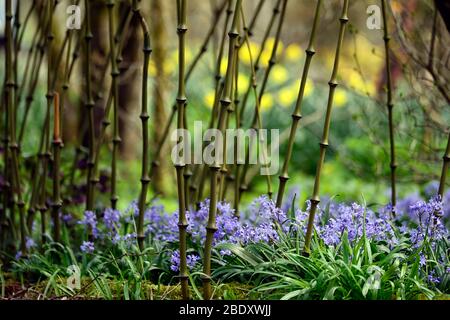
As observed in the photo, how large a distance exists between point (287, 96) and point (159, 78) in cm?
221

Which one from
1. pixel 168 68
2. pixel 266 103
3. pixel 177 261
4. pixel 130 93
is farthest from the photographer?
pixel 168 68

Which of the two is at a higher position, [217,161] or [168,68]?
[168,68]

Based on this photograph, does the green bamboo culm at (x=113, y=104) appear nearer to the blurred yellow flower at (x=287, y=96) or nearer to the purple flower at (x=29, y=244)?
the purple flower at (x=29, y=244)

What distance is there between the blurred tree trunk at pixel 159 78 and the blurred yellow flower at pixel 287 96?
1805mm

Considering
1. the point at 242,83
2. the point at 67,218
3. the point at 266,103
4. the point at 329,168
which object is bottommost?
the point at 329,168

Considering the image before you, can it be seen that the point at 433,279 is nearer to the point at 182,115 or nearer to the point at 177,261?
the point at 177,261

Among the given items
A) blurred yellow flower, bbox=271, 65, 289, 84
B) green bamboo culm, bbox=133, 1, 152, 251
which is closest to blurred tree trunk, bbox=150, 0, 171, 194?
blurred yellow flower, bbox=271, 65, 289, 84

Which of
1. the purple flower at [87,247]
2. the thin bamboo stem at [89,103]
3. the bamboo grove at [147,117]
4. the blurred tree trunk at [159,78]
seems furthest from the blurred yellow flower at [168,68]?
the purple flower at [87,247]

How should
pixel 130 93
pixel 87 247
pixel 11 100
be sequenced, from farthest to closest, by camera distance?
pixel 130 93 → pixel 11 100 → pixel 87 247

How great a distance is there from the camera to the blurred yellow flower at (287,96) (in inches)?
302

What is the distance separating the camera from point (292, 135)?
2234 mm

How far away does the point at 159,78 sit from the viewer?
19.1 ft

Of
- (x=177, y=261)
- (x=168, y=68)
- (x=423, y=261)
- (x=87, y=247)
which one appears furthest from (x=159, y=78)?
(x=423, y=261)

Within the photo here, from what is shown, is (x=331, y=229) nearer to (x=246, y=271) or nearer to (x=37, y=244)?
(x=246, y=271)
